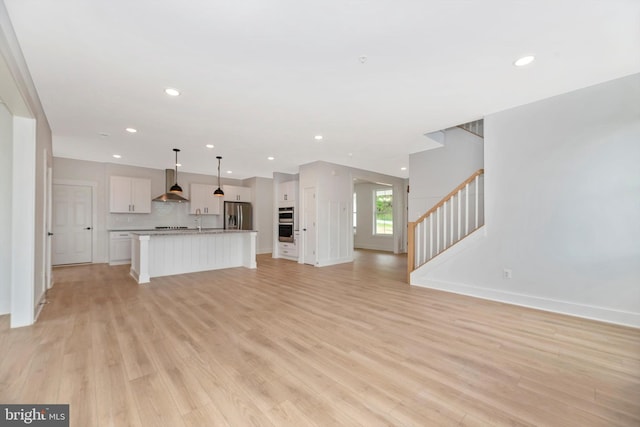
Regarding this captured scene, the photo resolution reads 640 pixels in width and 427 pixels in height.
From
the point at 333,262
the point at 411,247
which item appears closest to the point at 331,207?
the point at 333,262

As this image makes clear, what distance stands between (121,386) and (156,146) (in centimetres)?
479

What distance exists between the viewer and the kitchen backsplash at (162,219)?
7267mm

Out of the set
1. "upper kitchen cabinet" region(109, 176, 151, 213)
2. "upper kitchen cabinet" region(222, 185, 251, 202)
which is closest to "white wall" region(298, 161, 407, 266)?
"upper kitchen cabinet" region(222, 185, 251, 202)

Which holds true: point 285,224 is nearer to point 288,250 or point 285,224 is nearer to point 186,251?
point 288,250

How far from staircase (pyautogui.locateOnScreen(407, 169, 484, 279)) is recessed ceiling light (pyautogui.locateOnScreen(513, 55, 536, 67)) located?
212 cm

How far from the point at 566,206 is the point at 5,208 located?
7.12m

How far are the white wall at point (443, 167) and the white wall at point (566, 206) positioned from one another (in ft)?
3.56

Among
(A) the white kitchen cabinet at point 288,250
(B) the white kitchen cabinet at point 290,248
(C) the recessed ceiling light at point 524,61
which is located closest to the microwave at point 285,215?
(B) the white kitchen cabinet at point 290,248

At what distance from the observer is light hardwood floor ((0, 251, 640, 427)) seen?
1.63 metres

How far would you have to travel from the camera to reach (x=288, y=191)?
310 inches

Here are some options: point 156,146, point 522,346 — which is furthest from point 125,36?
point 522,346

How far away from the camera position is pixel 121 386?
72.9 inches

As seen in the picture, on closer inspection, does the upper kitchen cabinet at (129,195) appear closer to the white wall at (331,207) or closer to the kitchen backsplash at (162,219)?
the kitchen backsplash at (162,219)

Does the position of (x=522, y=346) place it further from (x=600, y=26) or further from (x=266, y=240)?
(x=266, y=240)
